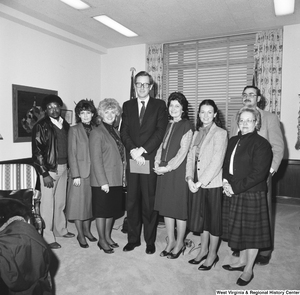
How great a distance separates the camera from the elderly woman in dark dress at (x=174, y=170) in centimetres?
271

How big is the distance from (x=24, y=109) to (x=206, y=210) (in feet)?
11.4

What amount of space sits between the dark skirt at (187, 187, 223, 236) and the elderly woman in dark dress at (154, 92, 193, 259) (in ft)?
0.30

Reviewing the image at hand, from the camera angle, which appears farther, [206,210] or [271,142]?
[271,142]

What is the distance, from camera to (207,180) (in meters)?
2.47

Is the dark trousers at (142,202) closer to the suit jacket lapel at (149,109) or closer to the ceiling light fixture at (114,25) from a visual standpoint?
the suit jacket lapel at (149,109)

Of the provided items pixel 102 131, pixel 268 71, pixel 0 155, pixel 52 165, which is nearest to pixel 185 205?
pixel 102 131

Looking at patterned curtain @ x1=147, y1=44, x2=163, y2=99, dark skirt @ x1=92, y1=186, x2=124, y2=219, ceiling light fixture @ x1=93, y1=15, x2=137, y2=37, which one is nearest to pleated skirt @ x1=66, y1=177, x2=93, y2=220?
dark skirt @ x1=92, y1=186, x2=124, y2=219

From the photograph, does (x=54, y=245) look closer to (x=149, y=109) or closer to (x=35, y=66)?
(x=149, y=109)

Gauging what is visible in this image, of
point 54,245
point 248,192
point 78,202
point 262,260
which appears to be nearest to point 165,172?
point 248,192

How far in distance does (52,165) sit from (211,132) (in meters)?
1.77

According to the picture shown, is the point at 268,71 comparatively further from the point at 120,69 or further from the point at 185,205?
the point at 185,205

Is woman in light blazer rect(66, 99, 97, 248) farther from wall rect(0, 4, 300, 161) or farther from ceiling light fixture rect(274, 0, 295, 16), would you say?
ceiling light fixture rect(274, 0, 295, 16)

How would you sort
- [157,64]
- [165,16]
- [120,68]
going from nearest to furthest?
1. [165,16]
2. [157,64]
3. [120,68]

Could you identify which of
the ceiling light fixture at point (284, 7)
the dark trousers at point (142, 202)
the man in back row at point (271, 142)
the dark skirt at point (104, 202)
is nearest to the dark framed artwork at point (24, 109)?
the dark skirt at point (104, 202)
